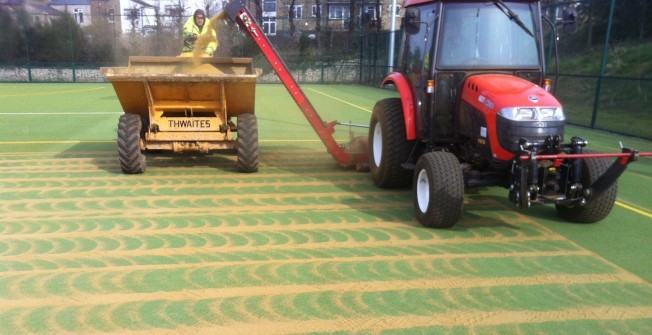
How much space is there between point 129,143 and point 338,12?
28.1m

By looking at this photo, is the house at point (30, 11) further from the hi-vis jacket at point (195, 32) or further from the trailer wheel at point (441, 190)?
the trailer wheel at point (441, 190)

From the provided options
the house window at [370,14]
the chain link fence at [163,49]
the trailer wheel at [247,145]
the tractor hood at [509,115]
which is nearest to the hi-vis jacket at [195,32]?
the trailer wheel at [247,145]

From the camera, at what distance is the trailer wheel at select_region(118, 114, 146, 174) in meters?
6.52

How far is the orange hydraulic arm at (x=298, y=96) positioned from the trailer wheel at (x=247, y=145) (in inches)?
28.6

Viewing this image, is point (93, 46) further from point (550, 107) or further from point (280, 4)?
point (550, 107)

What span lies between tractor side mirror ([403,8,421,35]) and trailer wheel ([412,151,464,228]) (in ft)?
3.91

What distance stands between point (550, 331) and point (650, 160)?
654 cm

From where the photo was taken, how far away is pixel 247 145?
6.80 metres

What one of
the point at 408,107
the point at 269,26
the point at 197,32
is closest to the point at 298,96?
the point at 197,32

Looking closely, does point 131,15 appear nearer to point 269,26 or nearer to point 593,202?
point 269,26

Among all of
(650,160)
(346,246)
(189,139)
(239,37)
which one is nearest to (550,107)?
(346,246)

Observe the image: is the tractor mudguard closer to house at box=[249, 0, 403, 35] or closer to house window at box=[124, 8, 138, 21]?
house at box=[249, 0, 403, 35]

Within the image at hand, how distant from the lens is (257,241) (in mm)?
4508

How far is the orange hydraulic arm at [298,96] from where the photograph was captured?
6.89 meters
